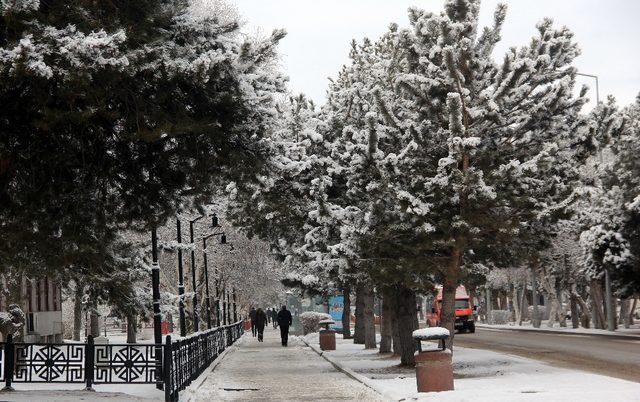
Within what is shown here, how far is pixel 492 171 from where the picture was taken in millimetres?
19422

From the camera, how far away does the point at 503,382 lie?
19.2 meters

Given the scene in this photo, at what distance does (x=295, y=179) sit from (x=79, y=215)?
11.7m

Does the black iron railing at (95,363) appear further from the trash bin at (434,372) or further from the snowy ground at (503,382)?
the trash bin at (434,372)

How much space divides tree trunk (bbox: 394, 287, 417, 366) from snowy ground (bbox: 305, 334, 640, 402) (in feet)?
1.78

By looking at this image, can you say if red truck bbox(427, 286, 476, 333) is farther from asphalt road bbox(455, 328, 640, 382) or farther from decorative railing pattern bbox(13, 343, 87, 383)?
decorative railing pattern bbox(13, 343, 87, 383)

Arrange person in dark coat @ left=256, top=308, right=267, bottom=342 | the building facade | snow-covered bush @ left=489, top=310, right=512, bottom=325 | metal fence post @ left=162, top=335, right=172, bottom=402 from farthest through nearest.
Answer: snow-covered bush @ left=489, top=310, right=512, bottom=325 < person in dark coat @ left=256, top=308, right=267, bottom=342 < the building facade < metal fence post @ left=162, top=335, right=172, bottom=402

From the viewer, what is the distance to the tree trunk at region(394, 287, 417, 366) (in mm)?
25703

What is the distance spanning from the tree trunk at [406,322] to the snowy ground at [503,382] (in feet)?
1.78

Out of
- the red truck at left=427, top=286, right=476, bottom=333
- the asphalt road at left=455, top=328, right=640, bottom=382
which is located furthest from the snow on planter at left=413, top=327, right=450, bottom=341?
the red truck at left=427, top=286, right=476, bottom=333

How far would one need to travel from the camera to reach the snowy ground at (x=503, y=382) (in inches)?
599

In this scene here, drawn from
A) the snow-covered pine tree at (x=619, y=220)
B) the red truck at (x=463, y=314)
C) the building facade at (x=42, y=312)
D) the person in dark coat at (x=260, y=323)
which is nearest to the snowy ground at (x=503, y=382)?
the snow-covered pine tree at (x=619, y=220)

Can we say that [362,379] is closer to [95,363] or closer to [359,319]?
[95,363]

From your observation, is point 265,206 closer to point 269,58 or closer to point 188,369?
point 188,369

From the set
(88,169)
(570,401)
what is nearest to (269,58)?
(88,169)
